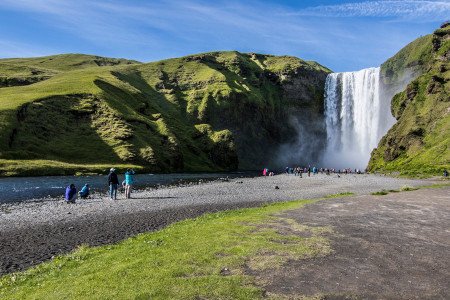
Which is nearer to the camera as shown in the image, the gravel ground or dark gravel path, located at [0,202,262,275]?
dark gravel path, located at [0,202,262,275]

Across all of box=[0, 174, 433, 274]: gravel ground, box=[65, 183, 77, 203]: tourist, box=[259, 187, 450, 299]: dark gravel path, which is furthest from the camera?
box=[65, 183, 77, 203]: tourist

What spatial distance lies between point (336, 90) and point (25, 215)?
177114mm

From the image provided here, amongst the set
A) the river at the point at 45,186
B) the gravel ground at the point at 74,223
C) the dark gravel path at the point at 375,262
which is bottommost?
the river at the point at 45,186

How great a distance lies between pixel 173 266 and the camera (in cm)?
1318

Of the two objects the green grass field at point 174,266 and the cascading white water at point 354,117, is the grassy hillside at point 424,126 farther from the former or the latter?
the green grass field at point 174,266

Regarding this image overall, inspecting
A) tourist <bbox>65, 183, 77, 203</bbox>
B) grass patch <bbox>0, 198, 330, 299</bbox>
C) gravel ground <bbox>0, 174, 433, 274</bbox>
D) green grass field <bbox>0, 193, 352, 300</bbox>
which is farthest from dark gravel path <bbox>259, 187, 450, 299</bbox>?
tourist <bbox>65, 183, 77, 203</bbox>

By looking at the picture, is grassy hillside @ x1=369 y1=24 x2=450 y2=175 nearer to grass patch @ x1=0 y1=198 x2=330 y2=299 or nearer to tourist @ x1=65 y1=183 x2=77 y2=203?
tourist @ x1=65 y1=183 x2=77 y2=203

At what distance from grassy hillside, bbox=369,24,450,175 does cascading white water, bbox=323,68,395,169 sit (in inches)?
781

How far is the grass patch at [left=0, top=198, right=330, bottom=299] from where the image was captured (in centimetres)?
1106

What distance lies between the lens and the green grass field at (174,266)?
11.1 m

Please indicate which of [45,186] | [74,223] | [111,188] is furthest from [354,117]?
[74,223]

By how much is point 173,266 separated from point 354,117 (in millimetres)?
169138

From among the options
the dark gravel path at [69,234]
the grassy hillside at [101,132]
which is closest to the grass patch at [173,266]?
the dark gravel path at [69,234]

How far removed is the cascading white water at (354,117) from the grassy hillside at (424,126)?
65.1ft
